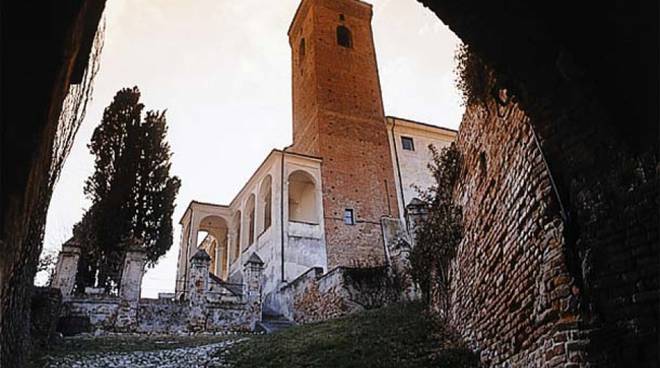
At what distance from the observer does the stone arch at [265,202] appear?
→ 71.8 ft

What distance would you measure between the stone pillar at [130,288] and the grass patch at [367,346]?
476 cm

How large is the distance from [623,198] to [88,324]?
12.7m

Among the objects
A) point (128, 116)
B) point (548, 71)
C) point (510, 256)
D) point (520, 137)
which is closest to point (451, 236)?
point (510, 256)

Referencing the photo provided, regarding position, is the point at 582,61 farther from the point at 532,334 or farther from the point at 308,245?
the point at 308,245

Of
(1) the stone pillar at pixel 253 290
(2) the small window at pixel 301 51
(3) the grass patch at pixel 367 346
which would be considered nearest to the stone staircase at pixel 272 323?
(1) the stone pillar at pixel 253 290

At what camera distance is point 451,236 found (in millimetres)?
6957

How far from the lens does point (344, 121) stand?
82.5ft

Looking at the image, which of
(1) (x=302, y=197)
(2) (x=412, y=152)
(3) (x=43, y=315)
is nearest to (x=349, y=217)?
(1) (x=302, y=197)

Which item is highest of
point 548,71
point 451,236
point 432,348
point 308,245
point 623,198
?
point 308,245

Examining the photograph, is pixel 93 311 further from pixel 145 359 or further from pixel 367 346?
pixel 367 346

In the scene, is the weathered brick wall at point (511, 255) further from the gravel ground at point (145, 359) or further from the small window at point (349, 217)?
the small window at point (349, 217)

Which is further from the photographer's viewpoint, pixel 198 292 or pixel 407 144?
pixel 407 144

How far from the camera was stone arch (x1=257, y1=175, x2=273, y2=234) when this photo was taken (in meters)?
21.9

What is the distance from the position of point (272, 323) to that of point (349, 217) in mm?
8678
